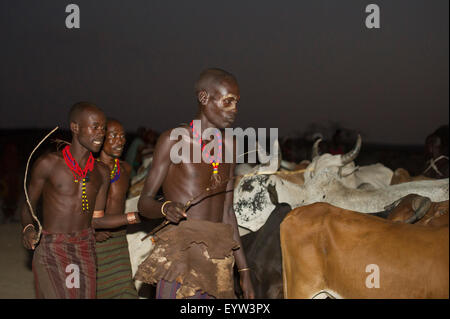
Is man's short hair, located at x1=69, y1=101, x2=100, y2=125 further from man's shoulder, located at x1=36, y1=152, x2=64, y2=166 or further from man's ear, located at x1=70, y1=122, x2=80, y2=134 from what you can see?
man's shoulder, located at x1=36, y1=152, x2=64, y2=166

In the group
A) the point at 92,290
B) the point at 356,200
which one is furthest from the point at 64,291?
the point at 356,200

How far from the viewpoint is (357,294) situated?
3.22m

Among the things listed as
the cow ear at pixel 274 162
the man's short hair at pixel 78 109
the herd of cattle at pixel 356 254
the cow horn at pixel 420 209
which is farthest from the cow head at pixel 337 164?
the man's short hair at pixel 78 109

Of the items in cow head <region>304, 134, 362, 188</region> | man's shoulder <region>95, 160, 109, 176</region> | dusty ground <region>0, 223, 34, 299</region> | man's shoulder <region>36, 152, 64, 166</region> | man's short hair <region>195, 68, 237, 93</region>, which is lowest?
dusty ground <region>0, 223, 34, 299</region>

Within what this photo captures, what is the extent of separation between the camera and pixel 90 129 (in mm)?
3506

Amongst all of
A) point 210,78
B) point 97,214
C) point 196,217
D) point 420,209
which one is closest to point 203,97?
point 210,78

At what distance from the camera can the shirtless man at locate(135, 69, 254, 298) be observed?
2.86m

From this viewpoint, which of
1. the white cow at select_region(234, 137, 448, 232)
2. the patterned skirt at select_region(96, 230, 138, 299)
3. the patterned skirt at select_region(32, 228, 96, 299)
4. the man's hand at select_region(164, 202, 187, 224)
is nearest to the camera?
the man's hand at select_region(164, 202, 187, 224)

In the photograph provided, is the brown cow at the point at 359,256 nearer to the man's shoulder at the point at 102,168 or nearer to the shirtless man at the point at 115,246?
the man's shoulder at the point at 102,168

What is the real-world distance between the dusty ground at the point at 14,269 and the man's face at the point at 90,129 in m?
3.28

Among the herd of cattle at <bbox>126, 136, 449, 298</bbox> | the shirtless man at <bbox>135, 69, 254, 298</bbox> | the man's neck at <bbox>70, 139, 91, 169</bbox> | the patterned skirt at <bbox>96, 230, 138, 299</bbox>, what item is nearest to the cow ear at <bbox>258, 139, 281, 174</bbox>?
the herd of cattle at <bbox>126, 136, 449, 298</bbox>

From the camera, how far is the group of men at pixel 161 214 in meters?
2.89

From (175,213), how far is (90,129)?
107 centimetres

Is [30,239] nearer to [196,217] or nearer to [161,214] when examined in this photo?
[161,214]
